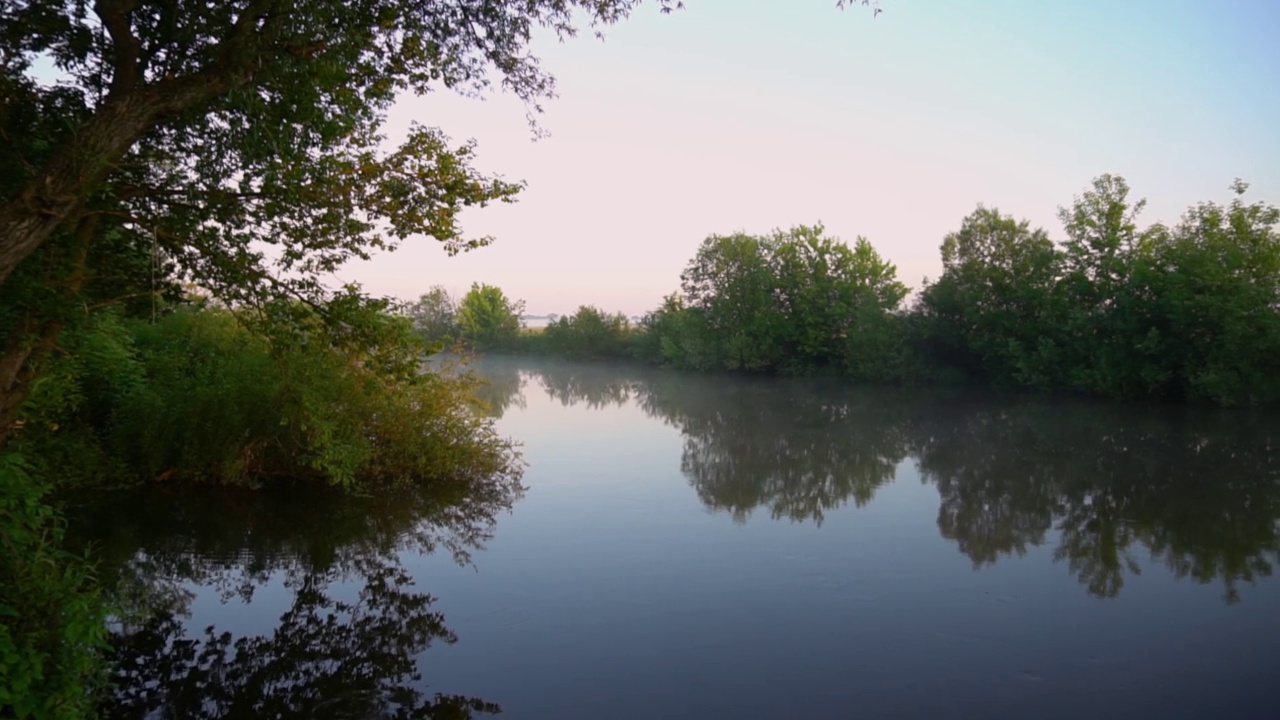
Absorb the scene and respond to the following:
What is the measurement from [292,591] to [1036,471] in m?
12.6

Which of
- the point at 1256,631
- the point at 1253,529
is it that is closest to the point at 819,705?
the point at 1256,631

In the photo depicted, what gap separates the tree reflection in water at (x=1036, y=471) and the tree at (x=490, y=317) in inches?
1446

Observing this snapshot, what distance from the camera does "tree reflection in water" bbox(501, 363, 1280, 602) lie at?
9.12 metres

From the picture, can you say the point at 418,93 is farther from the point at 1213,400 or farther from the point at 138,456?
the point at 1213,400

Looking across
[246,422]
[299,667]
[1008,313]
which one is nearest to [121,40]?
[299,667]

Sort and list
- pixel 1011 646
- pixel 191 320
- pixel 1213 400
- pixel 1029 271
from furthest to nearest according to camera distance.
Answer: pixel 1029 271 < pixel 1213 400 < pixel 191 320 < pixel 1011 646

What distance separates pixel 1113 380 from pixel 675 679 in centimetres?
2594

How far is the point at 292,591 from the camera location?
7.46 m

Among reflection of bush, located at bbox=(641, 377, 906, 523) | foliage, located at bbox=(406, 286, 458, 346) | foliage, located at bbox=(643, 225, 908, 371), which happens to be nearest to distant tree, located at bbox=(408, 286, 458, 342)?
foliage, located at bbox=(406, 286, 458, 346)

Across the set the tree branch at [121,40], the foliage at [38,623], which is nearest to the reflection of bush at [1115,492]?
the foliage at [38,623]

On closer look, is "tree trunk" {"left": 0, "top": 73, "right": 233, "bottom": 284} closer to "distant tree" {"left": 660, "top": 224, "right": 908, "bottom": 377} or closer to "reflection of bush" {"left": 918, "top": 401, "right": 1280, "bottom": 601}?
"reflection of bush" {"left": 918, "top": 401, "right": 1280, "bottom": 601}

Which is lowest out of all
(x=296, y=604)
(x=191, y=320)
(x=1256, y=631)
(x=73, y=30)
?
(x=296, y=604)

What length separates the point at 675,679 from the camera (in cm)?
563

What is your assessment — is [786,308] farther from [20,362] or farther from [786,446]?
[20,362]
